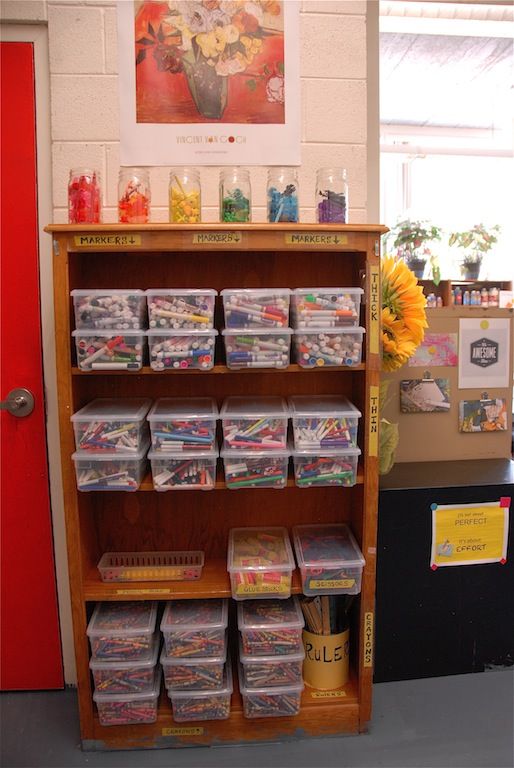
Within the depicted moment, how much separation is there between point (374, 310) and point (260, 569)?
0.83 m

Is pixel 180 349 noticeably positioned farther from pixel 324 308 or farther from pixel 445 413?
pixel 445 413

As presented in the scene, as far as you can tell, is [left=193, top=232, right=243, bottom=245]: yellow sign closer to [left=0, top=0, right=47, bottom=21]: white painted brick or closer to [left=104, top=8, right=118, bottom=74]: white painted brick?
[left=104, top=8, right=118, bottom=74]: white painted brick

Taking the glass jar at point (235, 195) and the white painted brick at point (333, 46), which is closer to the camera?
the glass jar at point (235, 195)

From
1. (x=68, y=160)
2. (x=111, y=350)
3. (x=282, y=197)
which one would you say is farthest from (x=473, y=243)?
(x=111, y=350)

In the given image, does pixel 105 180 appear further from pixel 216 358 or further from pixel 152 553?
pixel 152 553

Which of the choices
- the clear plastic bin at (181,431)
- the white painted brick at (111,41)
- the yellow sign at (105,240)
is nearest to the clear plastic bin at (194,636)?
the clear plastic bin at (181,431)

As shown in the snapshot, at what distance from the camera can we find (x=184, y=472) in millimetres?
1591

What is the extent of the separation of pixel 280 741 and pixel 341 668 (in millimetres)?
285

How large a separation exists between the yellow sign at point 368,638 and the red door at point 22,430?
1067 millimetres

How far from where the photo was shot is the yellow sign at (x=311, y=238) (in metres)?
1.52

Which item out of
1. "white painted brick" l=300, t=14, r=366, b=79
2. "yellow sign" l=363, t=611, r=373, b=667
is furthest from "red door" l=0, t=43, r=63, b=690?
"yellow sign" l=363, t=611, r=373, b=667

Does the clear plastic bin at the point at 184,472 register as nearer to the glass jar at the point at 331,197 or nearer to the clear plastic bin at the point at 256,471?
the clear plastic bin at the point at 256,471

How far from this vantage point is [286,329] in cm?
153

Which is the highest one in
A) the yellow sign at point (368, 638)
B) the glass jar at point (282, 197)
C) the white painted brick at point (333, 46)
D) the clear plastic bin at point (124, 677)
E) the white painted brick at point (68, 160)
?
the white painted brick at point (333, 46)
